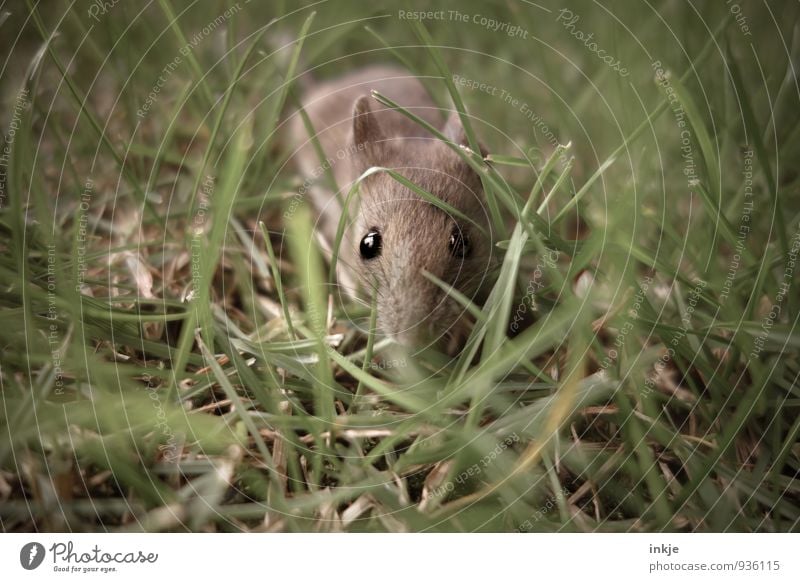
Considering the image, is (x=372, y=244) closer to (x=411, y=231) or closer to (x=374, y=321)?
(x=411, y=231)

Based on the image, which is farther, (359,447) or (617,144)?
(617,144)

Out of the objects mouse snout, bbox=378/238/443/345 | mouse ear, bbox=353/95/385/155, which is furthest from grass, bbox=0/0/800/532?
mouse ear, bbox=353/95/385/155

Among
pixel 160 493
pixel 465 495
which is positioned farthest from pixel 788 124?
pixel 160 493

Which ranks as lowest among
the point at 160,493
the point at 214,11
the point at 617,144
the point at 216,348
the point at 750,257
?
the point at 160,493

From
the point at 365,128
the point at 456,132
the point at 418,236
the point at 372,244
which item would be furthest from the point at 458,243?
the point at 365,128

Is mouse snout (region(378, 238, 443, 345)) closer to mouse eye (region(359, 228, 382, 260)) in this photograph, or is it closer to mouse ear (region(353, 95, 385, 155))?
mouse eye (region(359, 228, 382, 260))

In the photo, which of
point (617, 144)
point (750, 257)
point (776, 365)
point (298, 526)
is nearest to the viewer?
point (298, 526)

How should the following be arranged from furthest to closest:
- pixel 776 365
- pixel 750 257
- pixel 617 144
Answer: pixel 617 144
pixel 750 257
pixel 776 365

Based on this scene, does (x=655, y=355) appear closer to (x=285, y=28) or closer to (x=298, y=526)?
(x=298, y=526)
